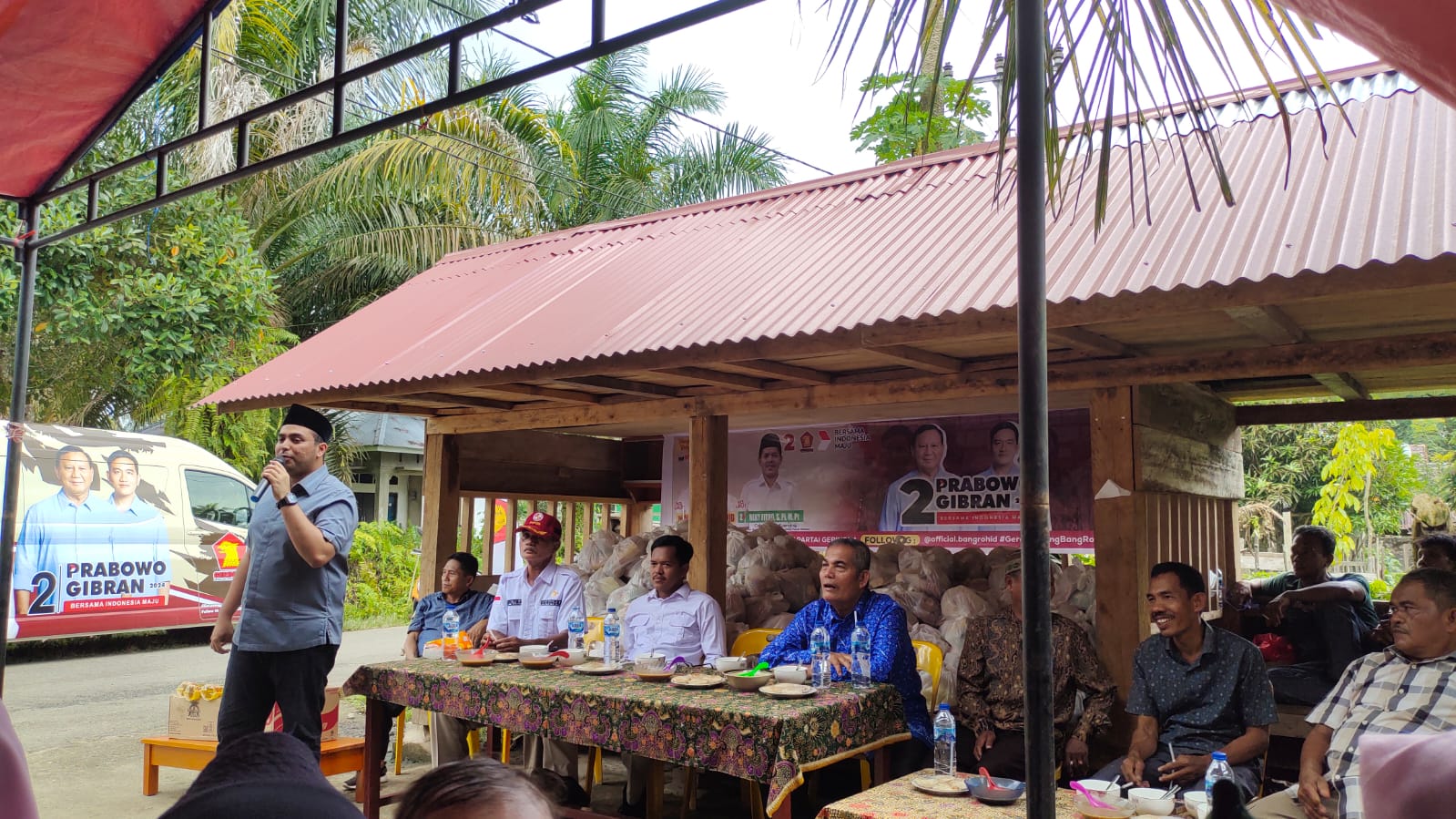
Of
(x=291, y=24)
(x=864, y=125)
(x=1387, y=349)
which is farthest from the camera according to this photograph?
(x=291, y=24)

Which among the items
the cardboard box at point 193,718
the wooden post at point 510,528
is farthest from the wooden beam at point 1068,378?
the cardboard box at point 193,718

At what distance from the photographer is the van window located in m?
12.9

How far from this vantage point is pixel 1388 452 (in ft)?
54.0

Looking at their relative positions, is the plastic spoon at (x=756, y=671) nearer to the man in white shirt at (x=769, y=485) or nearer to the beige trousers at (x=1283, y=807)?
the beige trousers at (x=1283, y=807)

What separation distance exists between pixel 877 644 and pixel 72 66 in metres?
4.36

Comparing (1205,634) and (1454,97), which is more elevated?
(1454,97)

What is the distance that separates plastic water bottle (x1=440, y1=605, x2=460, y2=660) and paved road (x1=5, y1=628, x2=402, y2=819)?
1828 millimetres

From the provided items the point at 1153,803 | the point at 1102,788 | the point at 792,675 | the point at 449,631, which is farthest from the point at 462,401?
the point at 1153,803

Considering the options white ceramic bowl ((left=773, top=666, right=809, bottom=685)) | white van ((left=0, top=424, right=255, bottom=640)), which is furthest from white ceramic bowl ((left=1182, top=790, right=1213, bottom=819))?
white van ((left=0, top=424, right=255, bottom=640))

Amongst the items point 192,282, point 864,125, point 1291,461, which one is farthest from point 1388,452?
point 192,282

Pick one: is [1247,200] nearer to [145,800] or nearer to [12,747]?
[12,747]

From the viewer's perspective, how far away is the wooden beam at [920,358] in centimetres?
504

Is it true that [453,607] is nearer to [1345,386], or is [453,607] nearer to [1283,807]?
[1283,807]

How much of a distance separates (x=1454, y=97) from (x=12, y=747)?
1.37 meters
